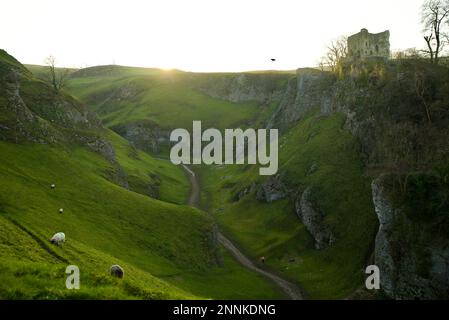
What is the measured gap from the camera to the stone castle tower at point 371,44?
13862cm

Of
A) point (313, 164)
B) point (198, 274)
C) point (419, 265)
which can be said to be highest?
point (313, 164)

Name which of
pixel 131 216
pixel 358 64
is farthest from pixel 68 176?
pixel 358 64

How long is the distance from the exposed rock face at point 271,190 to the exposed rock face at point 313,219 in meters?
9.70

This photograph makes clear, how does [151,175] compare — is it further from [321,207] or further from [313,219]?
[321,207]

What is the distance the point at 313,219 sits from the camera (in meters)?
103

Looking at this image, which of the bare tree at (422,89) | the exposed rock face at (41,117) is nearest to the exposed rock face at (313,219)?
the bare tree at (422,89)

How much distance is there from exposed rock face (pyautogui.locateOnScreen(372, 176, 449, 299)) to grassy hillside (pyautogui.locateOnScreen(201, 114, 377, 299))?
8816mm

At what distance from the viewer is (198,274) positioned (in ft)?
250

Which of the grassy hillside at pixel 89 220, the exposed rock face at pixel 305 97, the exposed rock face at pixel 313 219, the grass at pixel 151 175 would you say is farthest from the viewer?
the exposed rock face at pixel 305 97

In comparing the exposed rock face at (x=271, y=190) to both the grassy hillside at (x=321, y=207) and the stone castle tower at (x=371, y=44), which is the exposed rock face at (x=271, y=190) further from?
the stone castle tower at (x=371, y=44)

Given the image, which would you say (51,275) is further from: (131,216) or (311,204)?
(311,204)

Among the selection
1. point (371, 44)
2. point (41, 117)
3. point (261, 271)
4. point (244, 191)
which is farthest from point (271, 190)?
point (41, 117)
